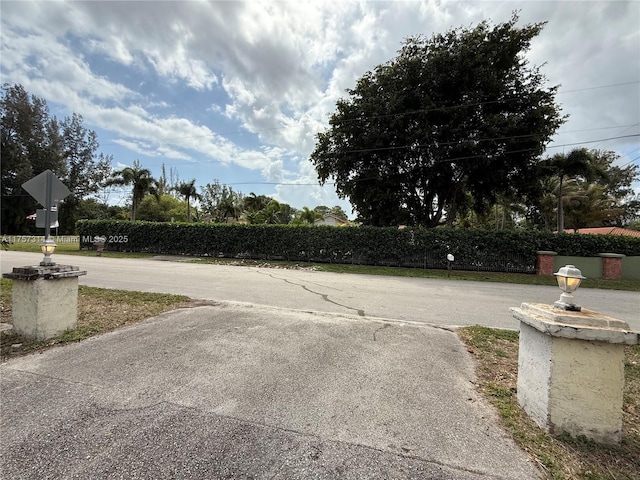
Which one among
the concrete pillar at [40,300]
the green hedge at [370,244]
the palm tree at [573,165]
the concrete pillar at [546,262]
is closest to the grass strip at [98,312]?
the concrete pillar at [40,300]

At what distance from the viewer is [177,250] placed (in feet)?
66.1

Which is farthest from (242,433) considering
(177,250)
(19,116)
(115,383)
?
(19,116)

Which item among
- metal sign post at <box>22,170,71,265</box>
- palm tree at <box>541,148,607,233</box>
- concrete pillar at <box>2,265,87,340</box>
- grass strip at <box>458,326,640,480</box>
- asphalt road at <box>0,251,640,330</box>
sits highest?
palm tree at <box>541,148,607,233</box>

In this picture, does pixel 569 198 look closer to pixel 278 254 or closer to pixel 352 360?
pixel 278 254

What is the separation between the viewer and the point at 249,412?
253cm

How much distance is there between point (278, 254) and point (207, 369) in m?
14.5

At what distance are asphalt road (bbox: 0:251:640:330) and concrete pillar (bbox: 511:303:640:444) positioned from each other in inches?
132

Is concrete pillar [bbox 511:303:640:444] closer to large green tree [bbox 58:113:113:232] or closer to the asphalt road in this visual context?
the asphalt road

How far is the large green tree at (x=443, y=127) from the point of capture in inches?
648

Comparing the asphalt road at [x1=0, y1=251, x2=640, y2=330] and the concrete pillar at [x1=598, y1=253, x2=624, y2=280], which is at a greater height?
the concrete pillar at [x1=598, y1=253, x2=624, y2=280]

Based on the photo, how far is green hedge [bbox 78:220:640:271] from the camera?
46.6ft

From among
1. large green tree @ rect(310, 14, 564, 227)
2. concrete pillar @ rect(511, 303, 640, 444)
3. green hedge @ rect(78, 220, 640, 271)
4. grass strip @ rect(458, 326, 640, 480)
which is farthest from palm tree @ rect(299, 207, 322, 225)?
concrete pillar @ rect(511, 303, 640, 444)

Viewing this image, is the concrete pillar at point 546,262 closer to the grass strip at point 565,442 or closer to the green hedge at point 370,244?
the green hedge at point 370,244

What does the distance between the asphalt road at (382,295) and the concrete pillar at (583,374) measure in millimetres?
3353
